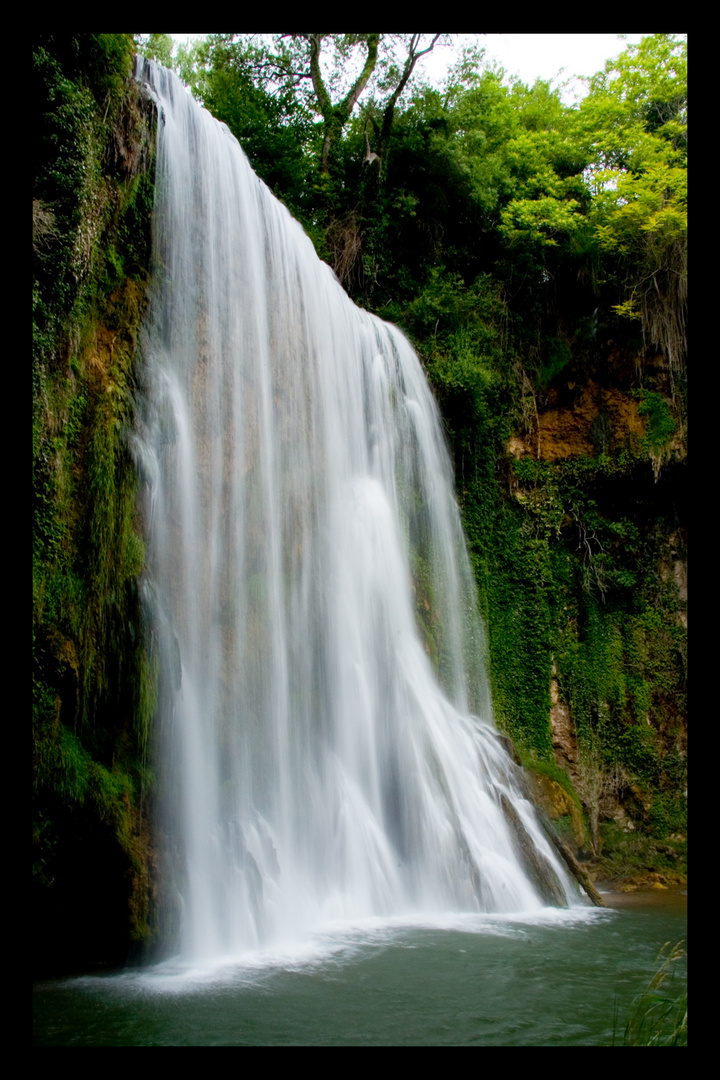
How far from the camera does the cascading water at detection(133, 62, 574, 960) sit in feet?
25.3

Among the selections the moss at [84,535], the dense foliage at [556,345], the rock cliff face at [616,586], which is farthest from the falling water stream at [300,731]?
the rock cliff face at [616,586]

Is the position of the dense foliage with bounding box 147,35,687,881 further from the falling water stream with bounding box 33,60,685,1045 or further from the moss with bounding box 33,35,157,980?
the moss with bounding box 33,35,157,980

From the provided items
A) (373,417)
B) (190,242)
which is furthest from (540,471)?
(190,242)

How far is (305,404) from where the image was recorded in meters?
10.7

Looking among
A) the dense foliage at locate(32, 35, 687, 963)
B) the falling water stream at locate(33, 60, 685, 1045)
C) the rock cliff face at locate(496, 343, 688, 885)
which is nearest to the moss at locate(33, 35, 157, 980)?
the falling water stream at locate(33, 60, 685, 1045)

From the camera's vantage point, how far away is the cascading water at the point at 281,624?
7.72m

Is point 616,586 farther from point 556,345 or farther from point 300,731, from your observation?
point 300,731

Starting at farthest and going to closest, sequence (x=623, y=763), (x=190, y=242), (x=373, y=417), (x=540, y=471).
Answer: (x=540, y=471)
(x=623, y=763)
(x=373, y=417)
(x=190, y=242)

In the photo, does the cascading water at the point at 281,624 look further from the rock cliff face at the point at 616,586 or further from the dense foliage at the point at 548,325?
the rock cliff face at the point at 616,586

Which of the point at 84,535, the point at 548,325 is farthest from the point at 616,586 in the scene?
the point at 84,535

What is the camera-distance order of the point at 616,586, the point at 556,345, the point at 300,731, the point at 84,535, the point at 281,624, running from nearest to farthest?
the point at 84,535, the point at 300,731, the point at 281,624, the point at 616,586, the point at 556,345

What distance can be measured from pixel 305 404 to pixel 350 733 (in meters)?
4.17

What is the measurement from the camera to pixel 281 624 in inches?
371
